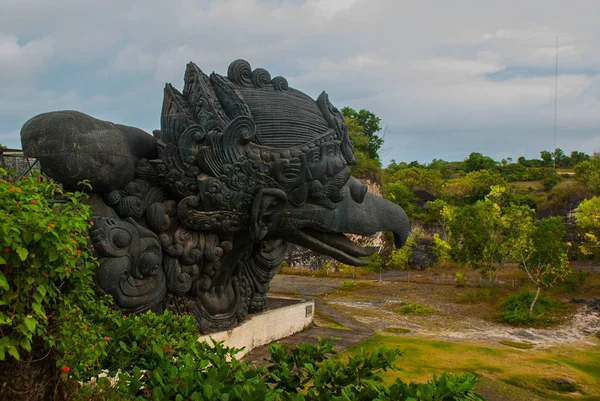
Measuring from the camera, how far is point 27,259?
2.35 m

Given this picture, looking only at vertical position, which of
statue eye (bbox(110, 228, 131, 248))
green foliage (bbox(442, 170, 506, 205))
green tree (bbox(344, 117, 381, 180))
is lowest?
statue eye (bbox(110, 228, 131, 248))

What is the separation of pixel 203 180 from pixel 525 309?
7.39 meters

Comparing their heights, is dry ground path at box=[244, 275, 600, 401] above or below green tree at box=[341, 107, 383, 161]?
below

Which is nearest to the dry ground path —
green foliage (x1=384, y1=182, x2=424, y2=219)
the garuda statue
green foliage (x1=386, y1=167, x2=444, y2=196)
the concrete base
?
the concrete base

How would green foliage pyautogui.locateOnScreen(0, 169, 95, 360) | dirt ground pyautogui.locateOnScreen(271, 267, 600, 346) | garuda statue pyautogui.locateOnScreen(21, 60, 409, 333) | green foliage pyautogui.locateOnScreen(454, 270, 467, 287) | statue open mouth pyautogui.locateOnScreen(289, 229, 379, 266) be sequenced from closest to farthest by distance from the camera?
green foliage pyautogui.locateOnScreen(0, 169, 95, 360) < garuda statue pyautogui.locateOnScreen(21, 60, 409, 333) < statue open mouth pyautogui.locateOnScreen(289, 229, 379, 266) < dirt ground pyautogui.locateOnScreen(271, 267, 600, 346) < green foliage pyautogui.locateOnScreen(454, 270, 467, 287)

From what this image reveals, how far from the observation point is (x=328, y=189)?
5602 mm

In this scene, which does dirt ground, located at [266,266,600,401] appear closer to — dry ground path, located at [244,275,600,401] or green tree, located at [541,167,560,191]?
dry ground path, located at [244,275,600,401]

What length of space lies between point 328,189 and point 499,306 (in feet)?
22.0

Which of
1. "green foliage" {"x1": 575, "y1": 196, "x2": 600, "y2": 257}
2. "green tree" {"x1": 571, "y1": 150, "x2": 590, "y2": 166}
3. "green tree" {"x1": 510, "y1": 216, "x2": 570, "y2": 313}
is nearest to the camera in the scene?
"green tree" {"x1": 510, "y1": 216, "x2": 570, "y2": 313}

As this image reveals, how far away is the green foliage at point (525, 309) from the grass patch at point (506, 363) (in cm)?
174

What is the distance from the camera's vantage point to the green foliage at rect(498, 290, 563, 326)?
9.81 metres

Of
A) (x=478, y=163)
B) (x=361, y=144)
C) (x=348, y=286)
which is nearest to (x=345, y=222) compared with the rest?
(x=348, y=286)

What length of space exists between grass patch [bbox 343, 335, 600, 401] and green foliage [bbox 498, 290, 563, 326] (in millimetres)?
1743

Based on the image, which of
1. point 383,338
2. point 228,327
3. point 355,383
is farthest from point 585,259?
point 355,383
